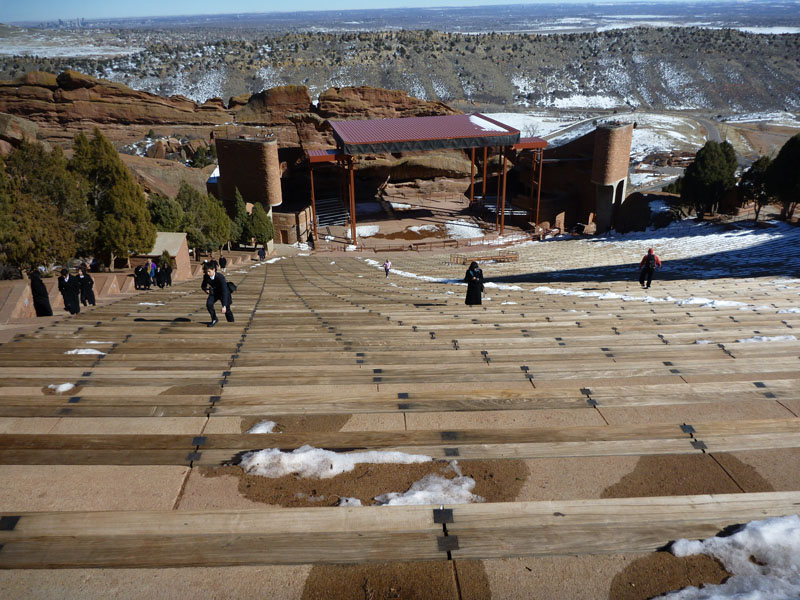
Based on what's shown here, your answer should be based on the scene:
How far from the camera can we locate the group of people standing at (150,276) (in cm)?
2036

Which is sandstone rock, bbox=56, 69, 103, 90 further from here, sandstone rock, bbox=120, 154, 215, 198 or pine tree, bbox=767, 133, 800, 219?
pine tree, bbox=767, 133, 800, 219

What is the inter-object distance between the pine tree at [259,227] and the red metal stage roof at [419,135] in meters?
7.36

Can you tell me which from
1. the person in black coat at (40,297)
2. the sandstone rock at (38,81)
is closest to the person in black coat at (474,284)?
the person in black coat at (40,297)

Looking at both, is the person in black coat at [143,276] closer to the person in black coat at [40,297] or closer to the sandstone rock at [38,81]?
the person in black coat at [40,297]

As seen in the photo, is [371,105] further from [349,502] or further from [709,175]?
[349,502]

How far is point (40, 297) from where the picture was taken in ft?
43.3

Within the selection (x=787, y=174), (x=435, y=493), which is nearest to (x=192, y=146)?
(x=787, y=174)

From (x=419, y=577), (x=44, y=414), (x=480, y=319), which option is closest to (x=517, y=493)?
(x=419, y=577)

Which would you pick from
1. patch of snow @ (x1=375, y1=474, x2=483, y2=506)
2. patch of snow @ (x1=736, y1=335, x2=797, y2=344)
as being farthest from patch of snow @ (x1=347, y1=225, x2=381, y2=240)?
patch of snow @ (x1=375, y1=474, x2=483, y2=506)

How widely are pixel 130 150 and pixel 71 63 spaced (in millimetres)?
106631

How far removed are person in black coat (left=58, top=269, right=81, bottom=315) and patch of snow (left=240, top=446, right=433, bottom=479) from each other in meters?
11.3

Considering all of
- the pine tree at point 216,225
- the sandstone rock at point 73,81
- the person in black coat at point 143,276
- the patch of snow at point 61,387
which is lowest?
the pine tree at point 216,225

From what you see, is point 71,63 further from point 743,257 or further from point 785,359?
point 785,359

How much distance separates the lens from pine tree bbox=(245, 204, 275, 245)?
127 feet
